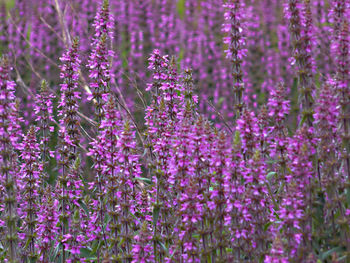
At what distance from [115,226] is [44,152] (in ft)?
6.45

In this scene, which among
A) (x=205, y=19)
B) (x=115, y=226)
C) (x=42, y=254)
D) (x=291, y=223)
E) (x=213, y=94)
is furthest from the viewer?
(x=205, y=19)

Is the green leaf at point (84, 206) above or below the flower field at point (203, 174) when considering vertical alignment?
below

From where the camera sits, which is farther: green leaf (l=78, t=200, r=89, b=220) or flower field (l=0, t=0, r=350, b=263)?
green leaf (l=78, t=200, r=89, b=220)

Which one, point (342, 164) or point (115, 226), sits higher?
point (342, 164)

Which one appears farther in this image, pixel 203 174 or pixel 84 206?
pixel 84 206

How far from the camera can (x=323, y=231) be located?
5.10 m

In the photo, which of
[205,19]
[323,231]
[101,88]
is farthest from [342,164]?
[205,19]

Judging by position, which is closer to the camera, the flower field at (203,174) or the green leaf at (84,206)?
the flower field at (203,174)

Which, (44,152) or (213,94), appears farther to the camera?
(213,94)

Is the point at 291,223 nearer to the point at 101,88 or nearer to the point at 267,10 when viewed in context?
the point at 101,88

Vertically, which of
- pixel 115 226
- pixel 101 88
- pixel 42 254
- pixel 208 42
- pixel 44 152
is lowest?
pixel 42 254

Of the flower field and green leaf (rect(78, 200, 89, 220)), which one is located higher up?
the flower field

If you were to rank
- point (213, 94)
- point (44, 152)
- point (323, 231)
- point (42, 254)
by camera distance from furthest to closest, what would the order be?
point (213, 94) → point (44, 152) → point (42, 254) → point (323, 231)

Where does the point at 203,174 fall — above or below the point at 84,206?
above
